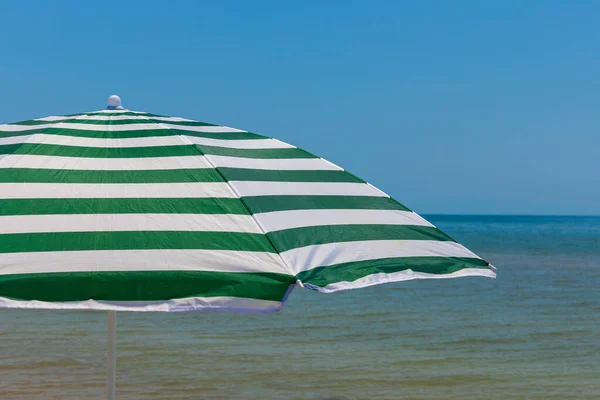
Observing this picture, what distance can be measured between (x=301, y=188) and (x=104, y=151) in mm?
812

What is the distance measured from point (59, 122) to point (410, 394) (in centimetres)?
505

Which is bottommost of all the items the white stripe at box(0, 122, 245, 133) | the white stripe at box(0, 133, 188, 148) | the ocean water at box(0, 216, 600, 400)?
the ocean water at box(0, 216, 600, 400)

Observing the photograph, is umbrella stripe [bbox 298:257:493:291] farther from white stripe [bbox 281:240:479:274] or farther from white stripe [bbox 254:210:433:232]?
white stripe [bbox 254:210:433:232]

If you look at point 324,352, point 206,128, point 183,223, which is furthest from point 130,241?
point 324,352

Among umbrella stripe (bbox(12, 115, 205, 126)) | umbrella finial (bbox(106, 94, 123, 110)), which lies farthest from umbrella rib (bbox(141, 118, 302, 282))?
umbrella finial (bbox(106, 94, 123, 110))

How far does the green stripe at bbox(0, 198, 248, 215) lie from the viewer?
2.63m

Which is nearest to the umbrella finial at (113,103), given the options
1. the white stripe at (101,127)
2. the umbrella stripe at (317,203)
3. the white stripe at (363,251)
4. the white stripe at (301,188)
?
the white stripe at (101,127)

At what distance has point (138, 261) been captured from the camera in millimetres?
2396

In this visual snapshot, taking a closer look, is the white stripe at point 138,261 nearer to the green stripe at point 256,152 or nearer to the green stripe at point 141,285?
the green stripe at point 141,285

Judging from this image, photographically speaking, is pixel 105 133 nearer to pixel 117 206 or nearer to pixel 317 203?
pixel 117 206

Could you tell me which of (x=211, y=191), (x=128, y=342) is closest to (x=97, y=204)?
(x=211, y=191)

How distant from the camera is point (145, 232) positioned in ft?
8.30

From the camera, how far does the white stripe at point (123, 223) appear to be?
2533mm

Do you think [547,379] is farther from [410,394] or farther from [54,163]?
[54,163]
